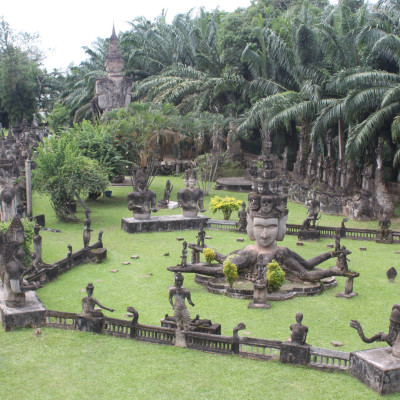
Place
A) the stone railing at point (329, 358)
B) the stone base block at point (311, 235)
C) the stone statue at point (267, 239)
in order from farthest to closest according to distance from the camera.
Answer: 1. the stone base block at point (311, 235)
2. the stone statue at point (267, 239)
3. the stone railing at point (329, 358)

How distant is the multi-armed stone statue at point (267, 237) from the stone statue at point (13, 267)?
4234 mm

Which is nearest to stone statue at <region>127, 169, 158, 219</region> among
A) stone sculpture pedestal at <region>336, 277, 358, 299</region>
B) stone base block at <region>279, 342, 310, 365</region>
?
stone sculpture pedestal at <region>336, 277, 358, 299</region>

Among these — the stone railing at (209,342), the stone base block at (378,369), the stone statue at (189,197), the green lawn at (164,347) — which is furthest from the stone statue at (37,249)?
the stone base block at (378,369)

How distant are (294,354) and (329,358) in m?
0.63

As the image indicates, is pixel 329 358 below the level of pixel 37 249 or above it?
below

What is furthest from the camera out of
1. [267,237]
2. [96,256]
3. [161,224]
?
[161,224]

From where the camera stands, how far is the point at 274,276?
12.7m

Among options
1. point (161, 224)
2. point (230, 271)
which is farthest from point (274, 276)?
point (161, 224)

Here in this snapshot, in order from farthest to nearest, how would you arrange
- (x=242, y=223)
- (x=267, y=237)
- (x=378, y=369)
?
(x=242, y=223)
(x=267, y=237)
(x=378, y=369)

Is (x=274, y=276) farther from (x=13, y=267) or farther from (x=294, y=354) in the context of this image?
(x=13, y=267)

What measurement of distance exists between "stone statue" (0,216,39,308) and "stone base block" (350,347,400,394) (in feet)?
20.8

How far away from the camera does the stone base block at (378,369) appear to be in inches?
314

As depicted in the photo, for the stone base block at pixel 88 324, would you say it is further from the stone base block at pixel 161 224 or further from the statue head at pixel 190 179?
the statue head at pixel 190 179

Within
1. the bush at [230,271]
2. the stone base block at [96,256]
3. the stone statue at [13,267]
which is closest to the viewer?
the stone statue at [13,267]
